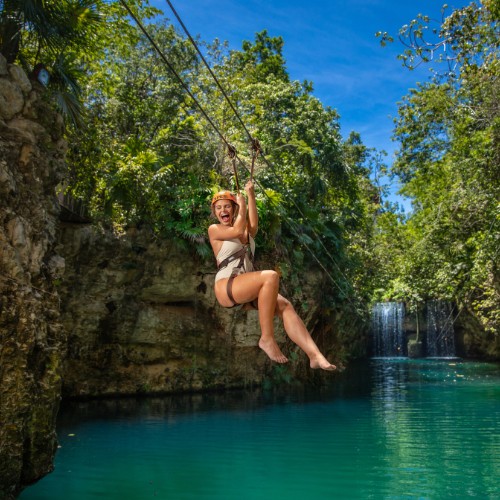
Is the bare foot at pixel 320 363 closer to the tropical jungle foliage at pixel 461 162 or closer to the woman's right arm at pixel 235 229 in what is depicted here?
the woman's right arm at pixel 235 229

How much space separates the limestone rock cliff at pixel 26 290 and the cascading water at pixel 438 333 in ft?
84.2

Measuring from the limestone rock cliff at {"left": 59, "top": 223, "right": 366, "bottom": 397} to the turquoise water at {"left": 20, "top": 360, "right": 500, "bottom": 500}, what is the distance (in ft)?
3.92

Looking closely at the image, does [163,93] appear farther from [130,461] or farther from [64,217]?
[130,461]

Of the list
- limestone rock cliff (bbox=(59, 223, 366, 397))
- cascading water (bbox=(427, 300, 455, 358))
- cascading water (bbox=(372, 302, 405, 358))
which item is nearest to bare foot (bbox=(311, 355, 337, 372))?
limestone rock cliff (bbox=(59, 223, 366, 397))

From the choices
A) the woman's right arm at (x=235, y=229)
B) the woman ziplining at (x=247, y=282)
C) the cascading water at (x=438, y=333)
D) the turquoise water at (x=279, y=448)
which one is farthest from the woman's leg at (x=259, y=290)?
the cascading water at (x=438, y=333)

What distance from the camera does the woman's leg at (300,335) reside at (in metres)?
4.25

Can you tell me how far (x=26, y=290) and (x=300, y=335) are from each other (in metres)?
4.19

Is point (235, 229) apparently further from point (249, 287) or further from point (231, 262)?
point (249, 287)

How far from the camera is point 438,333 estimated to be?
92.4 feet

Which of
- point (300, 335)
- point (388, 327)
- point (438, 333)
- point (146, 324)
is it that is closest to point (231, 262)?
point (300, 335)

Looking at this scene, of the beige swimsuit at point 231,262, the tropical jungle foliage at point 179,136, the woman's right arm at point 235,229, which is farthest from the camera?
the tropical jungle foliage at point 179,136

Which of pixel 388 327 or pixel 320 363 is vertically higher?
pixel 388 327

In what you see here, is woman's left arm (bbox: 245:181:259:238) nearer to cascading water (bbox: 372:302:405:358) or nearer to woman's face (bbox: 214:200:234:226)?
woman's face (bbox: 214:200:234:226)

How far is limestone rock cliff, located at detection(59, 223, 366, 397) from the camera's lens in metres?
13.5
